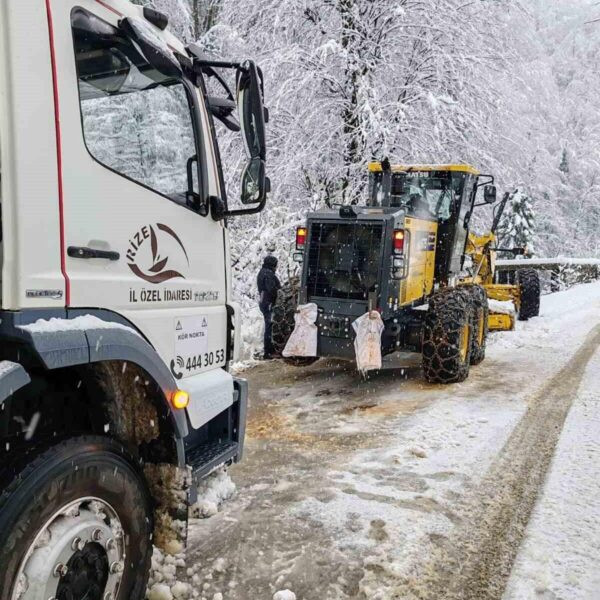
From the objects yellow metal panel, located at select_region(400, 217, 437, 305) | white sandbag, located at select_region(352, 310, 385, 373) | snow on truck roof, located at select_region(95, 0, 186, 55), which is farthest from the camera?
yellow metal panel, located at select_region(400, 217, 437, 305)

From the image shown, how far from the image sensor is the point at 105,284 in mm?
2332

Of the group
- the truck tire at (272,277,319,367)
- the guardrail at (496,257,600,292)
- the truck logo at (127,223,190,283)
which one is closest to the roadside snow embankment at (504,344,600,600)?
the truck logo at (127,223,190,283)

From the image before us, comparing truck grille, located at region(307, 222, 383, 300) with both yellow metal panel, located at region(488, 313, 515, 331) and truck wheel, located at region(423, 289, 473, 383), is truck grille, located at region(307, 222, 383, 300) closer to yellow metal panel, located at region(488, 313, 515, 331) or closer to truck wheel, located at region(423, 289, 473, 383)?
truck wheel, located at region(423, 289, 473, 383)

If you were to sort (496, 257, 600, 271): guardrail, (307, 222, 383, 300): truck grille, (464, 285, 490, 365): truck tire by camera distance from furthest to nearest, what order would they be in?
(496, 257, 600, 271): guardrail < (464, 285, 490, 365): truck tire < (307, 222, 383, 300): truck grille

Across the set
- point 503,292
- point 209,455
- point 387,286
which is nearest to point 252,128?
point 209,455

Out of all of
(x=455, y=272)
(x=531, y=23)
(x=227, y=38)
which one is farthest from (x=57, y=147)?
(x=531, y=23)

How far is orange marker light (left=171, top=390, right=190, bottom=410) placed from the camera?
8.69 ft

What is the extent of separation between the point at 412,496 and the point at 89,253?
2742 mm

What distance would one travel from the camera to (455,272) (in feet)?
28.7

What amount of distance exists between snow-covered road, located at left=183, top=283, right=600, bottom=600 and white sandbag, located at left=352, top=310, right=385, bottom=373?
45 cm

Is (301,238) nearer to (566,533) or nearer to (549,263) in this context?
(566,533)

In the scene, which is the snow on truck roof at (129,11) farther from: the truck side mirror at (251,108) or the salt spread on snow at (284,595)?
the salt spread on snow at (284,595)

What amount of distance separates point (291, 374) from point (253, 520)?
404 centimetres

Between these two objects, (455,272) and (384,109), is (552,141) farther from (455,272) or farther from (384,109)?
(455,272)
